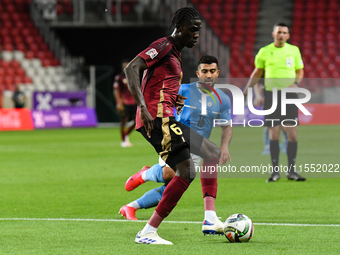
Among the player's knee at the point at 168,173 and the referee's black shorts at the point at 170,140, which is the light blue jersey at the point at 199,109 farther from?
the referee's black shorts at the point at 170,140

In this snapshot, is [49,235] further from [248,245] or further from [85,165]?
[85,165]

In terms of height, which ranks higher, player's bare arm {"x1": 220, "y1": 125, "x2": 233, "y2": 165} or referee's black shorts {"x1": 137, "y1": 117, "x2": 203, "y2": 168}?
referee's black shorts {"x1": 137, "y1": 117, "x2": 203, "y2": 168}

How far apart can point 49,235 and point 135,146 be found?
1065cm

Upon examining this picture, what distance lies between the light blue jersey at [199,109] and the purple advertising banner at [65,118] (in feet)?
59.5

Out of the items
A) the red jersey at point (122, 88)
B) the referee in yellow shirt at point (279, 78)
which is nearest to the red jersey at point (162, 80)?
the referee in yellow shirt at point (279, 78)

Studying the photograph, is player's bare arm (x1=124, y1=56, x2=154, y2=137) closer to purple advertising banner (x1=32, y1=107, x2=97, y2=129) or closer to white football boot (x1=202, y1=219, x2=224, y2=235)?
white football boot (x1=202, y1=219, x2=224, y2=235)

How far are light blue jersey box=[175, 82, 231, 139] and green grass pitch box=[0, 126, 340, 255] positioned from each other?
910 mm

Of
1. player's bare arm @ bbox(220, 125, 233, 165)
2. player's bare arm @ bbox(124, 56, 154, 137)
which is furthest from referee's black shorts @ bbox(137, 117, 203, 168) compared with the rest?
Result: player's bare arm @ bbox(220, 125, 233, 165)

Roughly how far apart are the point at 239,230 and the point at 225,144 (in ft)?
3.29

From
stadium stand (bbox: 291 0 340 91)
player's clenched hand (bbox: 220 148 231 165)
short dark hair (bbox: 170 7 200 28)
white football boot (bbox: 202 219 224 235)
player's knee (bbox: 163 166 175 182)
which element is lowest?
stadium stand (bbox: 291 0 340 91)

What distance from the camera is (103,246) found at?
4570mm

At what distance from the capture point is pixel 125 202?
7.03 metres

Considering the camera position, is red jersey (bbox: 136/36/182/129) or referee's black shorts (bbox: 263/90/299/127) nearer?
red jersey (bbox: 136/36/182/129)

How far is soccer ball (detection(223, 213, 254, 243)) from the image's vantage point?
4.74 metres
